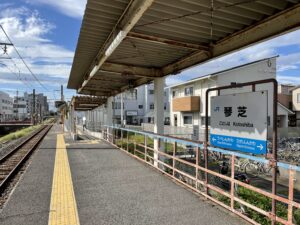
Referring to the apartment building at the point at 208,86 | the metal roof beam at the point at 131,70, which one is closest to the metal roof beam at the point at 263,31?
the metal roof beam at the point at 131,70

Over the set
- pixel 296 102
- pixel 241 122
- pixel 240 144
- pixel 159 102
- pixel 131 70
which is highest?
pixel 131 70

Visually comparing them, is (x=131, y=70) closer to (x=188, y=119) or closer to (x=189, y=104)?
(x=189, y=104)

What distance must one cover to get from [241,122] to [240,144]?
0.38 m

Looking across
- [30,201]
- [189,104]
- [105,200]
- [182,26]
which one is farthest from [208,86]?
[30,201]

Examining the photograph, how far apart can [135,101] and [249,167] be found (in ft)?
126

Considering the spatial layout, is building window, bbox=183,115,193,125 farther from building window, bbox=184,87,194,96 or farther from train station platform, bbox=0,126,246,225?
train station platform, bbox=0,126,246,225

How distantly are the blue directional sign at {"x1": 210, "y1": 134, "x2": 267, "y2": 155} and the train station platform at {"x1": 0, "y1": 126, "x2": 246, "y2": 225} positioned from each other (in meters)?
1.11

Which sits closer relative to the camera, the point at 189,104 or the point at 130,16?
the point at 130,16

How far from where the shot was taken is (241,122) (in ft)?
15.3

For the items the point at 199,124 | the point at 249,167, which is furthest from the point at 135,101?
the point at 249,167

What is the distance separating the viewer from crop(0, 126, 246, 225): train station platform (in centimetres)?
441

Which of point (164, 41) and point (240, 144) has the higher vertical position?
point (164, 41)

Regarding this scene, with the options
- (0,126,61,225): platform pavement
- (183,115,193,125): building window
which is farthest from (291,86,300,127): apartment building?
(0,126,61,225): platform pavement

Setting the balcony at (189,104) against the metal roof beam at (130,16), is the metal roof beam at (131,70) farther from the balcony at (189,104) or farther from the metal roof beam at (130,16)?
the balcony at (189,104)
